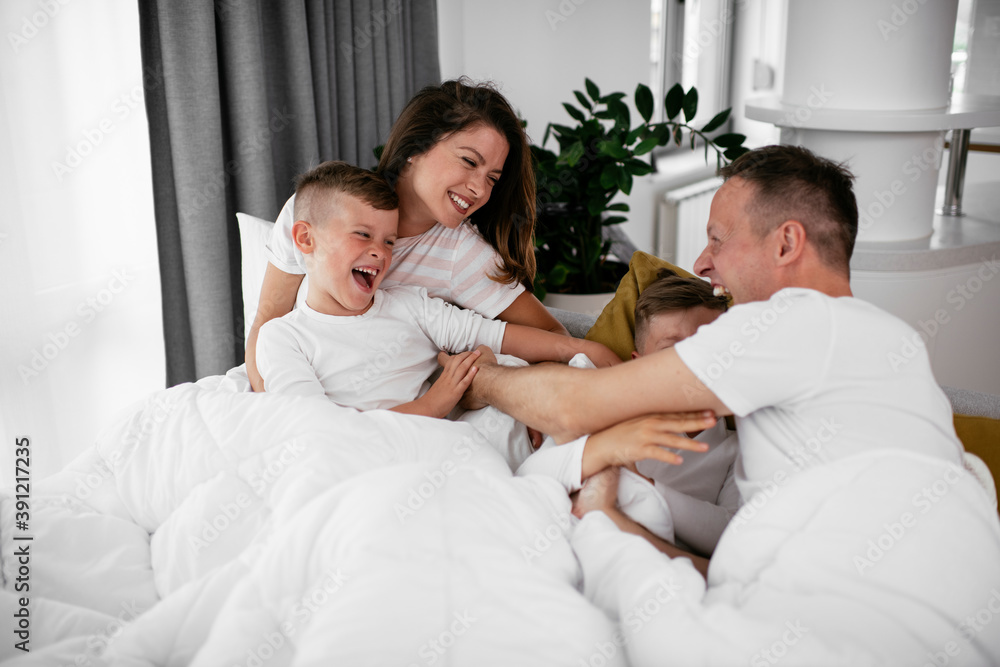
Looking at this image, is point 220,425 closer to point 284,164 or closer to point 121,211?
point 121,211

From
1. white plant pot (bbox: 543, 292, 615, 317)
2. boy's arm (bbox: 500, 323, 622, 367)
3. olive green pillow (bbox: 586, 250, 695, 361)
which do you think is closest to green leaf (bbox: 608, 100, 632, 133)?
white plant pot (bbox: 543, 292, 615, 317)

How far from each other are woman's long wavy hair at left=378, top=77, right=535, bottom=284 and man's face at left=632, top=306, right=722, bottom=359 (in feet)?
1.58

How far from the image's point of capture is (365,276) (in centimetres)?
174

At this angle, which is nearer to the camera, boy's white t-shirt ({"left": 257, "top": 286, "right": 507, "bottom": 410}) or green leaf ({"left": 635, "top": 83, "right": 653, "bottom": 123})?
boy's white t-shirt ({"left": 257, "top": 286, "right": 507, "bottom": 410})

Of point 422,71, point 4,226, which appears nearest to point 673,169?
point 422,71

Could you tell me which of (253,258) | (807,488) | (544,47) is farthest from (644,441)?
(544,47)

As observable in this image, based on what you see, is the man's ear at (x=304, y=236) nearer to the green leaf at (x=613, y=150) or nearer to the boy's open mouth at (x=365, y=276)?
the boy's open mouth at (x=365, y=276)

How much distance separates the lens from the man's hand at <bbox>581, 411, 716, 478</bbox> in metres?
1.20

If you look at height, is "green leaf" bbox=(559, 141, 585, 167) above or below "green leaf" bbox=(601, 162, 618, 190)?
above

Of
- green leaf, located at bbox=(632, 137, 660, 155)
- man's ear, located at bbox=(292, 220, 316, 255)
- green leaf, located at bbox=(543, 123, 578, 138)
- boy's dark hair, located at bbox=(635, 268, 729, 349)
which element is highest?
green leaf, located at bbox=(543, 123, 578, 138)

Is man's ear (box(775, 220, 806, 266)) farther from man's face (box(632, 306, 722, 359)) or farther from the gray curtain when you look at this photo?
the gray curtain

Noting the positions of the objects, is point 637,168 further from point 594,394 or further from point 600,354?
point 594,394

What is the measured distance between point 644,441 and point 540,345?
631 mm

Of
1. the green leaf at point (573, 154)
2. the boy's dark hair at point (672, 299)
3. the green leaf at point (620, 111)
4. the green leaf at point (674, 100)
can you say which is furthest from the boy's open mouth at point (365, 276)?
the green leaf at point (674, 100)
